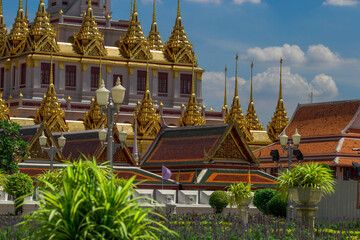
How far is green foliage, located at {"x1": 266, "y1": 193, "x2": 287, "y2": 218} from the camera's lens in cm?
2972

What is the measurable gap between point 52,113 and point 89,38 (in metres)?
10.1

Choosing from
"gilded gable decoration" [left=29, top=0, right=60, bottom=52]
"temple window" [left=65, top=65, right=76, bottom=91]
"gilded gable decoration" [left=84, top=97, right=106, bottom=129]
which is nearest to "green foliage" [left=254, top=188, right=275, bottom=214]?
"gilded gable decoration" [left=84, top=97, right=106, bottom=129]

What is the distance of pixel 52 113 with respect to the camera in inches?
2640

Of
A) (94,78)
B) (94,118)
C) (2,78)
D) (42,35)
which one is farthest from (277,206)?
(2,78)

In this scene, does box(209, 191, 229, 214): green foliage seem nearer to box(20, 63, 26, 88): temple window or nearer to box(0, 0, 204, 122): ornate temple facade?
box(0, 0, 204, 122): ornate temple facade

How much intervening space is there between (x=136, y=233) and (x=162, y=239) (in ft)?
15.1

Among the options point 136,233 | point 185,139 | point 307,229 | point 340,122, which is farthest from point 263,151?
point 136,233

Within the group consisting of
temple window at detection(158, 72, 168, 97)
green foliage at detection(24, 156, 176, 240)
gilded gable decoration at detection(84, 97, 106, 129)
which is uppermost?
temple window at detection(158, 72, 168, 97)

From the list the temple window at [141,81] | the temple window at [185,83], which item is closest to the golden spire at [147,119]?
the temple window at [141,81]

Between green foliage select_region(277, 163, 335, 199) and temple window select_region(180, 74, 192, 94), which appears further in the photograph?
temple window select_region(180, 74, 192, 94)

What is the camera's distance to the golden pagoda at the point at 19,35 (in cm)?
7450

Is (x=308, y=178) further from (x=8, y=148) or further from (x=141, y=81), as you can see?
(x=141, y=81)

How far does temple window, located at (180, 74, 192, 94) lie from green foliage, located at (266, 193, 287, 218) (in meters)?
48.8

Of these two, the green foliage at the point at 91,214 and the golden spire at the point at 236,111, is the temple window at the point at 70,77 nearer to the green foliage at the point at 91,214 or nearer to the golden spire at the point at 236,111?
the golden spire at the point at 236,111
